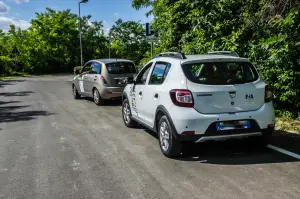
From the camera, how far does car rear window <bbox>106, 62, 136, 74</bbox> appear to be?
12.1 metres

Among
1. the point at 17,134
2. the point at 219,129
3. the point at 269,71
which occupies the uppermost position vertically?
the point at 269,71

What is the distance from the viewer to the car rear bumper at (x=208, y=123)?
210 inches

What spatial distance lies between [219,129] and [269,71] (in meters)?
3.80

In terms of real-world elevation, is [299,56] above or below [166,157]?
above

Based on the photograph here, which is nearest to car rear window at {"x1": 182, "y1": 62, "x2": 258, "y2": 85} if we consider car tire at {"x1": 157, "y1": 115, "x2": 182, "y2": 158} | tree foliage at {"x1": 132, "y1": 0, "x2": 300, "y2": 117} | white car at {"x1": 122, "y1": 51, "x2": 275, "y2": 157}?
white car at {"x1": 122, "y1": 51, "x2": 275, "y2": 157}

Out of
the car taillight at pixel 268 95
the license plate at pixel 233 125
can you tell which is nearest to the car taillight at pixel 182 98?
the license plate at pixel 233 125

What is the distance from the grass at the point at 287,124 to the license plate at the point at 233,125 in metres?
2.28

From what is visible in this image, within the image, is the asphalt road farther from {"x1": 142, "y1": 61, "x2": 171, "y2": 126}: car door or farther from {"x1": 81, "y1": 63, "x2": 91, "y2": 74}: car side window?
{"x1": 81, "y1": 63, "x2": 91, "y2": 74}: car side window

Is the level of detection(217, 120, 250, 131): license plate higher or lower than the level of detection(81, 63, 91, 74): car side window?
lower

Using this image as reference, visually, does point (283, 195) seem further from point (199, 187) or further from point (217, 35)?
point (217, 35)

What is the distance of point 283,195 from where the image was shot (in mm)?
4121

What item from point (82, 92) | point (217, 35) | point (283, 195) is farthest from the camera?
point (82, 92)

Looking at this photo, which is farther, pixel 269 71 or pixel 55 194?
pixel 269 71

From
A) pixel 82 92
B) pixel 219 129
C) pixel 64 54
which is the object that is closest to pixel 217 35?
pixel 82 92
